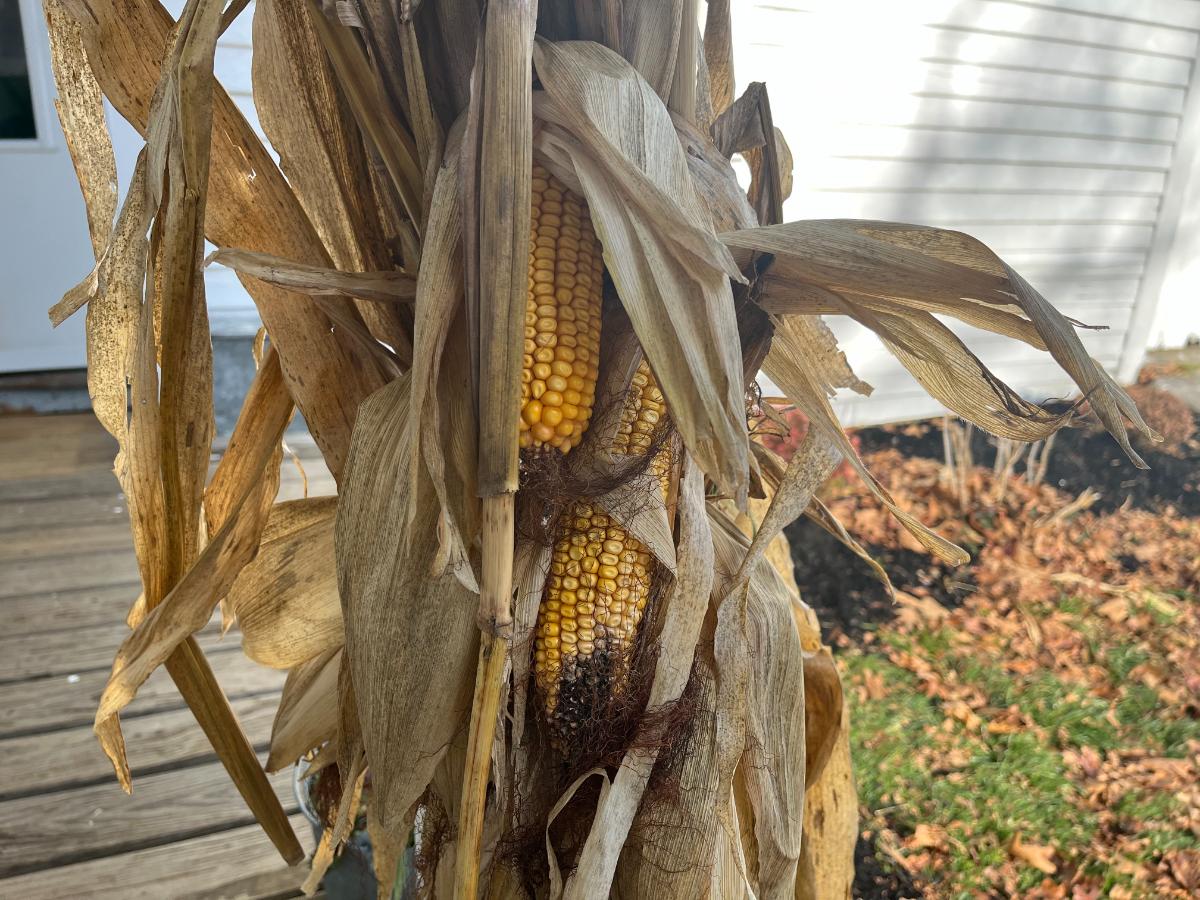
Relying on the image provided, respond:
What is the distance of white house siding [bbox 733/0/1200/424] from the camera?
212cm

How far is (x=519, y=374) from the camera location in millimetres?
292

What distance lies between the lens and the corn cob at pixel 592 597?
0.35 meters

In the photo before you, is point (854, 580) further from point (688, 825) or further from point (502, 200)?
point (502, 200)

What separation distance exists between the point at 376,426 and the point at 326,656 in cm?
24

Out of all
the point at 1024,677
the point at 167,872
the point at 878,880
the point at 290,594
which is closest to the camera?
the point at 290,594

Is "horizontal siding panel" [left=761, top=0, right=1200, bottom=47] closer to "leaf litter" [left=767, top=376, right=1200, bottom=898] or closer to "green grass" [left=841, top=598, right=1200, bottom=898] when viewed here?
"leaf litter" [left=767, top=376, right=1200, bottom=898]

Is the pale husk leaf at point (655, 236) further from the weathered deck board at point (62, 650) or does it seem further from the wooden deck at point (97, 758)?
the weathered deck board at point (62, 650)

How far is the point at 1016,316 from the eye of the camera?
0.33 metres

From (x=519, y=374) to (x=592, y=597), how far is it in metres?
0.10

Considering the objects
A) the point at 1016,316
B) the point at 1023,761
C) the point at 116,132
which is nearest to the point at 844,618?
the point at 1023,761

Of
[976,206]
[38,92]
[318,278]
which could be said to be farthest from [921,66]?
[318,278]

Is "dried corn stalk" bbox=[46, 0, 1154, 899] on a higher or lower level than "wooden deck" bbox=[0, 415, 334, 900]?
higher

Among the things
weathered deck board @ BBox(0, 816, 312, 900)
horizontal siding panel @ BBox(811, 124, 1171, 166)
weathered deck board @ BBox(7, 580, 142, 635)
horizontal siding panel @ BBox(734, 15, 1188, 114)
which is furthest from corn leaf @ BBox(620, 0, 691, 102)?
horizontal siding panel @ BBox(811, 124, 1171, 166)

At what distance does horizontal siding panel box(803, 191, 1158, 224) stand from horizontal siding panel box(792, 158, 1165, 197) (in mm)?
20
